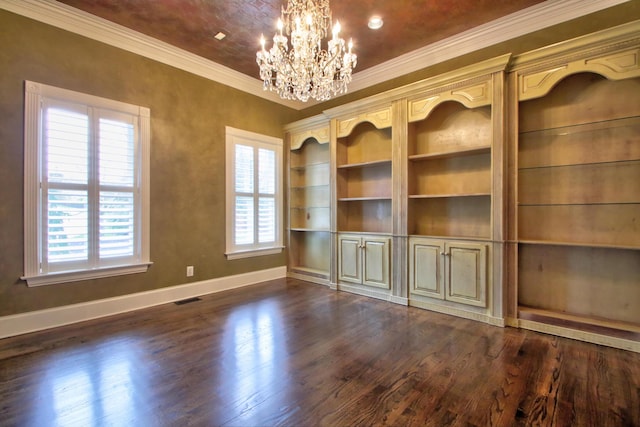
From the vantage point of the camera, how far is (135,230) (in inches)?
140

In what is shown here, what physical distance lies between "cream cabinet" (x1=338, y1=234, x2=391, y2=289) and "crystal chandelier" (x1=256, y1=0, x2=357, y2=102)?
2.12 metres

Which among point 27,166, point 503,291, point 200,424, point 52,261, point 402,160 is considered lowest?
point 200,424

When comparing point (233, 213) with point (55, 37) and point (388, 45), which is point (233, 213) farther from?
point (388, 45)

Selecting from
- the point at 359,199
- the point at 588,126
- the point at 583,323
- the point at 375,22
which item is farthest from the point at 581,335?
the point at 375,22

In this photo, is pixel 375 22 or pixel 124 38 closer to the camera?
pixel 375 22

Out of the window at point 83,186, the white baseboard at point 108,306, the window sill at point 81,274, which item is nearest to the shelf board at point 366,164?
the white baseboard at point 108,306

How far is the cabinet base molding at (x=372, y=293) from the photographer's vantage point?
12.5ft

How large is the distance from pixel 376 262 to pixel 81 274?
3.49 m

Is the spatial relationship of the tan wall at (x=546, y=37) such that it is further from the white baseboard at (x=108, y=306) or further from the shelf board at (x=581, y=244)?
the white baseboard at (x=108, y=306)

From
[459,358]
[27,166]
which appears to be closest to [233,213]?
[27,166]

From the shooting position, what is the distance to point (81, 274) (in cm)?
317

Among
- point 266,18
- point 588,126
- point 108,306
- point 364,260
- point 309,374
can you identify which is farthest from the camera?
point 364,260

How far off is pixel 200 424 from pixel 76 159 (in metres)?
2.99

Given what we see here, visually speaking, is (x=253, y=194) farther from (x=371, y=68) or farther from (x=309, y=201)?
(x=371, y=68)
